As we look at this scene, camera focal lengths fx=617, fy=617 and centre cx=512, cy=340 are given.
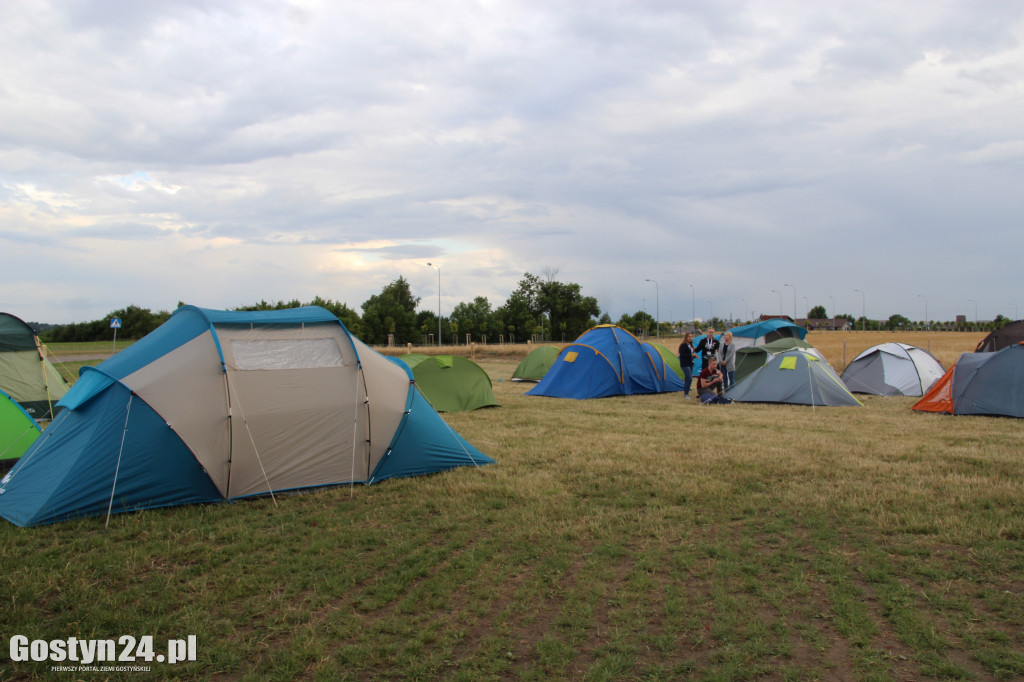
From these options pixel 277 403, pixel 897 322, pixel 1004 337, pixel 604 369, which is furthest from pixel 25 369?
pixel 897 322

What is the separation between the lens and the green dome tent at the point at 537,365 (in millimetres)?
21703

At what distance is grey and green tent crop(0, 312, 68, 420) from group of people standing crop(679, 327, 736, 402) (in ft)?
45.3

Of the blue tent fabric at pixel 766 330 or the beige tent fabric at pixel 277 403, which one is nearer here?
the beige tent fabric at pixel 277 403

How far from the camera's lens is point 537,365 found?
21.9 metres

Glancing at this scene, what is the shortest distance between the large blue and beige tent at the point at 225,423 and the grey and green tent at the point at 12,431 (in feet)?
6.61

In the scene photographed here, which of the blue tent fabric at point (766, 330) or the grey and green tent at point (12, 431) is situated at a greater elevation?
the blue tent fabric at point (766, 330)

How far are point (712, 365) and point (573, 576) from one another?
37.6 ft

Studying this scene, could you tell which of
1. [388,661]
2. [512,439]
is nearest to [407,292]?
[512,439]

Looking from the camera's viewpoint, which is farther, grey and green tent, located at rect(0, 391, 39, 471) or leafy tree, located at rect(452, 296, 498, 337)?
leafy tree, located at rect(452, 296, 498, 337)

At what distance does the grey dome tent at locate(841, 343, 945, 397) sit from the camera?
16094 millimetres

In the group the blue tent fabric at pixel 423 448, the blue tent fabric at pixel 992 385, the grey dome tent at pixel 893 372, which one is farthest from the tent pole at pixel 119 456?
the grey dome tent at pixel 893 372

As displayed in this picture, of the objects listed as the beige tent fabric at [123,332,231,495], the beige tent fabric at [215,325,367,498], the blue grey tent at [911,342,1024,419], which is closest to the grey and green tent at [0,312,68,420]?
the beige tent fabric at [123,332,231,495]

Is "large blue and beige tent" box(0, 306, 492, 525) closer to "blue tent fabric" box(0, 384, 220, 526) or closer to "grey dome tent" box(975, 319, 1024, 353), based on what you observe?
"blue tent fabric" box(0, 384, 220, 526)

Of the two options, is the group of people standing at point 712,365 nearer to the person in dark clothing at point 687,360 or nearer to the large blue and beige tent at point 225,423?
the person in dark clothing at point 687,360
